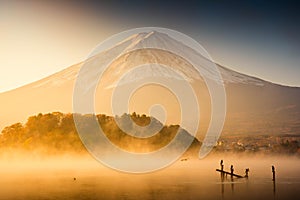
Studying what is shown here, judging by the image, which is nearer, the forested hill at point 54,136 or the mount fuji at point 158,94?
the forested hill at point 54,136

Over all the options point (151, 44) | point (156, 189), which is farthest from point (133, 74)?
point (156, 189)

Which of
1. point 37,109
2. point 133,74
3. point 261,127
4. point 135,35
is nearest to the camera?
point 261,127

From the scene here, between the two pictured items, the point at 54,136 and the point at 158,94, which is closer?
the point at 54,136

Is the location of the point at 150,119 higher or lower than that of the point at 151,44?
lower

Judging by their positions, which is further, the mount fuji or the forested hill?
the mount fuji

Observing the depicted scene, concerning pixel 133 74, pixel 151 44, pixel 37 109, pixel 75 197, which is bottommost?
pixel 75 197

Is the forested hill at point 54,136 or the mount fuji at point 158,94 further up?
the mount fuji at point 158,94

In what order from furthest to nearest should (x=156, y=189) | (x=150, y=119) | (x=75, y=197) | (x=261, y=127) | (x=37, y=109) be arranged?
(x=37, y=109)
(x=261, y=127)
(x=150, y=119)
(x=156, y=189)
(x=75, y=197)

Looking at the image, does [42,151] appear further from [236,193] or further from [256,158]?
[236,193]

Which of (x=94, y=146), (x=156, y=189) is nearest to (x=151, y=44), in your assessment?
(x=94, y=146)

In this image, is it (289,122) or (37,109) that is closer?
(289,122)

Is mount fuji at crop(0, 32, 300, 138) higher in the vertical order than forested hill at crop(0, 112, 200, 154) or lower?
higher
